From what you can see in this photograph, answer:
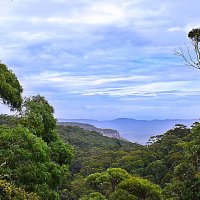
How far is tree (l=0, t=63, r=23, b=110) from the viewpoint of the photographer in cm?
1223

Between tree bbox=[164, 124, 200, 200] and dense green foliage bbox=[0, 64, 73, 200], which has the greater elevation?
dense green foliage bbox=[0, 64, 73, 200]

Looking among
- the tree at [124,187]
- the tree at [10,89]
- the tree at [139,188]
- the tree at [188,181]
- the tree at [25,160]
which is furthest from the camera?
the tree at [139,188]

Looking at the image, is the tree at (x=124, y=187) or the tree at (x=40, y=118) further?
the tree at (x=124, y=187)

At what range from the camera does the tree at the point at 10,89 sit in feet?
40.1

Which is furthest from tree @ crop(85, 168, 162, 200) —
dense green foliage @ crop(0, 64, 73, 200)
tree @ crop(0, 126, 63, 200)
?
tree @ crop(0, 126, 63, 200)

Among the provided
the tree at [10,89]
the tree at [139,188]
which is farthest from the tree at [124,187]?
the tree at [10,89]

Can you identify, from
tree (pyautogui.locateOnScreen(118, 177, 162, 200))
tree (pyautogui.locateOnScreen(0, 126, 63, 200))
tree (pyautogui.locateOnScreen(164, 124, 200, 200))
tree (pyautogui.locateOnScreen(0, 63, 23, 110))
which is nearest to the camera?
tree (pyautogui.locateOnScreen(0, 126, 63, 200))

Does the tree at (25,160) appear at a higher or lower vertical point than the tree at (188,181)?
higher

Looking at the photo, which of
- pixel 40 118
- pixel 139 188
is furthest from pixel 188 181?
pixel 139 188

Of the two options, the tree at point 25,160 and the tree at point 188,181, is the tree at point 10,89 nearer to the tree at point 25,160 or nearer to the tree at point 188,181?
the tree at point 25,160

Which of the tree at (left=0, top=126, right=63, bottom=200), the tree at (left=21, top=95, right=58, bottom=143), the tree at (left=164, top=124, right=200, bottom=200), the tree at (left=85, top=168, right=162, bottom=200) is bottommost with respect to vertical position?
the tree at (left=85, top=168, right=162, bottom=200)

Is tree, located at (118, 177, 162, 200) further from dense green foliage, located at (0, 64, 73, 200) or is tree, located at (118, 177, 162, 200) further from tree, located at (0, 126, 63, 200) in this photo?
tree, located at (0, 126, 63, 200)

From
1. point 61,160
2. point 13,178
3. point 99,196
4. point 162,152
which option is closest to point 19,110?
point 61,160

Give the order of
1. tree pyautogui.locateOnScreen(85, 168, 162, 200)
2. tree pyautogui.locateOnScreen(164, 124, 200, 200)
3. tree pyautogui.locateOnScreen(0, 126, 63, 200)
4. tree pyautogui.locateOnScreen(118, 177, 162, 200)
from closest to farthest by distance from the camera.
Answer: tree pyautogui.locateOnScreen(0, 126, 63, 200) < tree pyautogui.locateOnScreen(164, 124, 200, 200) < tree pyautogui.locateOnScreen(85, 168, 162, 200) < tree pyautogui.locateOnScreen(118, 177, 162, 200)
